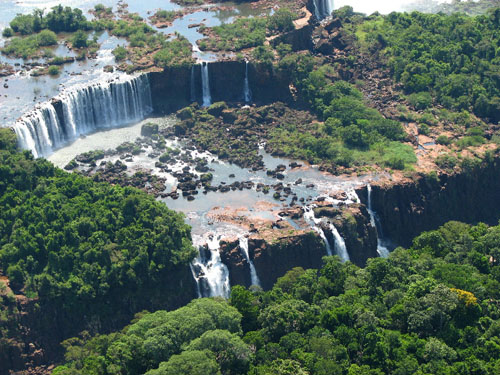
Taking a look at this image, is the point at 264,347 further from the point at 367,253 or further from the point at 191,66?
the point at 191,66

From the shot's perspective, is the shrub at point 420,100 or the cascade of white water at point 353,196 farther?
the shrub at point 420,100

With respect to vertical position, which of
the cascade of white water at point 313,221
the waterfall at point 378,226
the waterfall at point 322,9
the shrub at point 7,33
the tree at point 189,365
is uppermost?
the shrub at point 7,33

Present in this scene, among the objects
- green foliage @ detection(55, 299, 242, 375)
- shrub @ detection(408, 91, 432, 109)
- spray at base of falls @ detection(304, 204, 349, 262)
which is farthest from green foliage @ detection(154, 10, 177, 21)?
green foliage @ detection(55, 299, 242, 375)

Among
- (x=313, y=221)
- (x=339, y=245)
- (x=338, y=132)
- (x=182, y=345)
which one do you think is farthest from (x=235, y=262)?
(x=338, y=132)

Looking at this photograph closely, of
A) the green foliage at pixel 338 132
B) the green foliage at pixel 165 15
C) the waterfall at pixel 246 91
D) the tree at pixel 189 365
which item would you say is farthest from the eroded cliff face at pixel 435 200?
the green foliage at pixel 165 15

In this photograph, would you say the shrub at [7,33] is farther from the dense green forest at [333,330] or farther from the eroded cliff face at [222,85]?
the dense green forest at [333,330]

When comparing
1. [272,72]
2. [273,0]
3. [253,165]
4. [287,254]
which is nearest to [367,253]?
[287,254]
